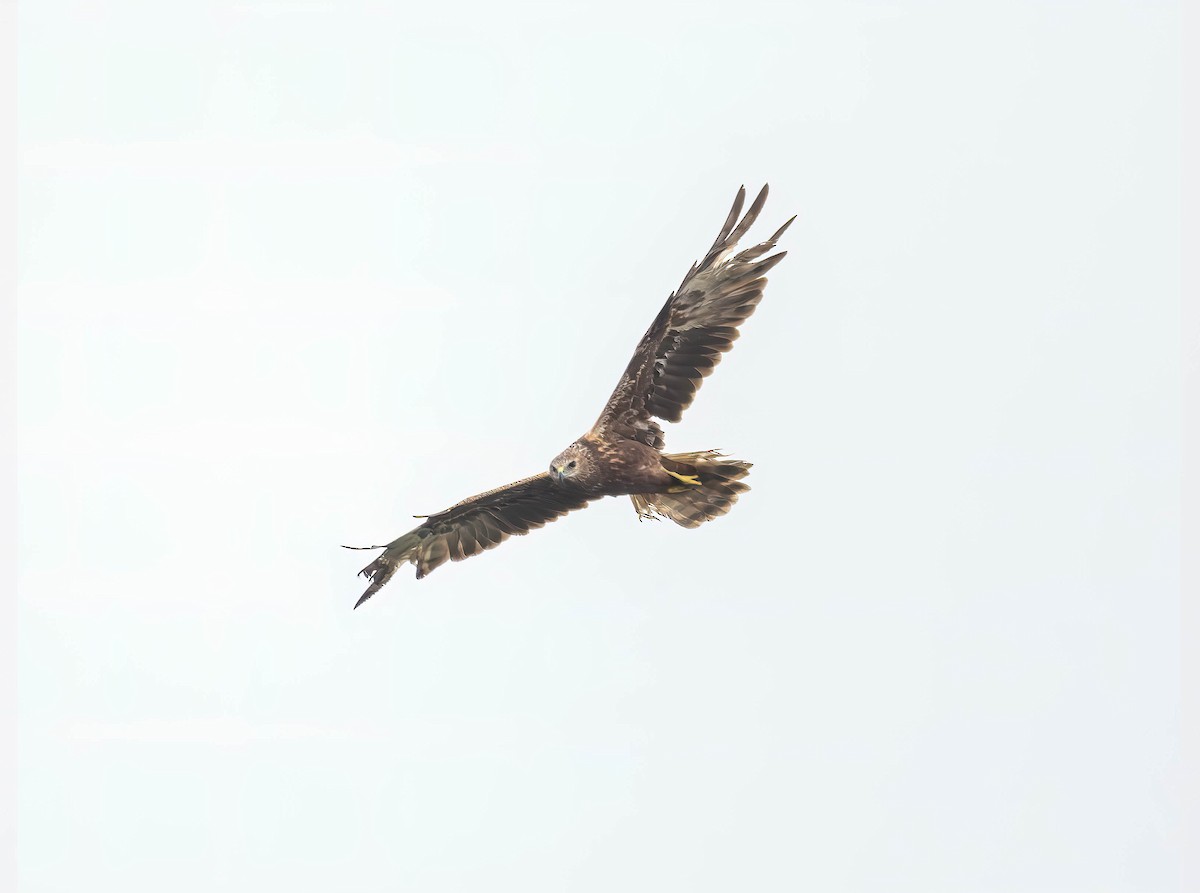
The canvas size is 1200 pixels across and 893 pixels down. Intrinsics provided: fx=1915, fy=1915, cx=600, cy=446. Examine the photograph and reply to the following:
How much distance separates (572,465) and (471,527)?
126 inches

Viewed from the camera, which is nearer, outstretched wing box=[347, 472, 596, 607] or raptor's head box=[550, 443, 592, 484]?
raptor's head box=[550, 443, 592, 484]

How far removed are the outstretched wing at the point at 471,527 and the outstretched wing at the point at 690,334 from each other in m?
1.87

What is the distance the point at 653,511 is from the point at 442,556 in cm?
342

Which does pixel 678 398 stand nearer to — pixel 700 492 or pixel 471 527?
pixel 700 492

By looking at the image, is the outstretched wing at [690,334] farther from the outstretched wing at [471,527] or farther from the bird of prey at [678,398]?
the outstretched wing at [471,527]

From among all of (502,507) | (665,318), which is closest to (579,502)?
(502,507)

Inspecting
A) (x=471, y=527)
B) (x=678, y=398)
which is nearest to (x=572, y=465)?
(x=678, y=398)

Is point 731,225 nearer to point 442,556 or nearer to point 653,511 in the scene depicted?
point 653,511

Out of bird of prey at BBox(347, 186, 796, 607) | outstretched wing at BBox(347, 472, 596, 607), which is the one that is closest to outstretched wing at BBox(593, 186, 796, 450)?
bird of prey at BBox(347, 186, 796, 607)

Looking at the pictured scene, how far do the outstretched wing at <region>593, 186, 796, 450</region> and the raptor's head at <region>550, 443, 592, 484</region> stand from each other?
0.43 m

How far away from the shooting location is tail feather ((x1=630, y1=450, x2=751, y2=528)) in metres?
23.6

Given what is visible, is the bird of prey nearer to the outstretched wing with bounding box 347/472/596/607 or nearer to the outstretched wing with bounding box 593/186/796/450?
the outstretched wing with bounding box 593/186/796/450

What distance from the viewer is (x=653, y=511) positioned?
2462cm

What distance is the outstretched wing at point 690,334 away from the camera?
76.3ft
